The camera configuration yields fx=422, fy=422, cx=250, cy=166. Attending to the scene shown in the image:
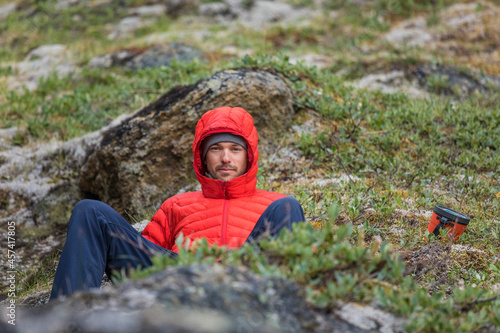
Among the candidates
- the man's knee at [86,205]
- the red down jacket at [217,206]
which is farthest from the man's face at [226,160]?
the man's knee at [86,205]

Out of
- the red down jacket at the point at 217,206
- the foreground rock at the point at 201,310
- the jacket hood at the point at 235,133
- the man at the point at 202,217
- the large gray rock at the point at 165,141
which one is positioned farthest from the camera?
the large gray rock at the point at 165,141

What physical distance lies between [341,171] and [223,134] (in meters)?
2.19

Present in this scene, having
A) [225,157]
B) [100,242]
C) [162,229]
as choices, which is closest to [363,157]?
[225,157]

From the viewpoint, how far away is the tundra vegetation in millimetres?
2461

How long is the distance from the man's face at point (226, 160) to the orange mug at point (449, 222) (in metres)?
2.02

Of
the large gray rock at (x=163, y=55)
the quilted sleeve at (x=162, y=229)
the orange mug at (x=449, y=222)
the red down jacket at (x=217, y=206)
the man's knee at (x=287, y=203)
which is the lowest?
the orange mug at (x=449, y=222)

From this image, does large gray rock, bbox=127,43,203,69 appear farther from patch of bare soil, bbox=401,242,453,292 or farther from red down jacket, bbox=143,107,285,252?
patch of bare soil, bbox=401,242,453,292

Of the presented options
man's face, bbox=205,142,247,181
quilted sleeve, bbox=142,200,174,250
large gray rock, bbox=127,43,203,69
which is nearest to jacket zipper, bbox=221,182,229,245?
man's face, bbox=205,142,247,181

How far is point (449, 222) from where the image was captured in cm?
417

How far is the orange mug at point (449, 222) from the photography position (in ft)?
13.6

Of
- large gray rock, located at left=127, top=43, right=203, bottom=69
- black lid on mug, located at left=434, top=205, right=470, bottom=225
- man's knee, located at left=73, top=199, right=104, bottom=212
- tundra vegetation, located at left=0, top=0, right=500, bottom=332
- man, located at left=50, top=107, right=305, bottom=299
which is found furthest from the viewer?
large gray rock, located at left=127, top=43, right=203, bottom=69

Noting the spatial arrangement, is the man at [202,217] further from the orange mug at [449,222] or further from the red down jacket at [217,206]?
the orange mug at [449,222]

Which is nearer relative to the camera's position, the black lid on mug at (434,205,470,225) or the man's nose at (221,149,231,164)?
the black lid on mug at (434,205,470,225)

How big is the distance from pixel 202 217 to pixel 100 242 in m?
1.06
